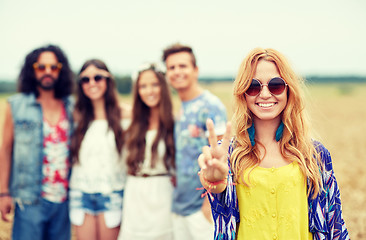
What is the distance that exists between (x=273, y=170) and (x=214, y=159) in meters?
0.47

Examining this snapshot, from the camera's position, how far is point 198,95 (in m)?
3.82

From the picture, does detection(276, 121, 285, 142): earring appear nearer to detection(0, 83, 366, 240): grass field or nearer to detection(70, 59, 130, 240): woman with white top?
detection(0, 83, 366, 240): grass field

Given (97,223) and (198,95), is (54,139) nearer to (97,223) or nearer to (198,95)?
(97,223)

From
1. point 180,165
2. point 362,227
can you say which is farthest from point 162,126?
point 362,227

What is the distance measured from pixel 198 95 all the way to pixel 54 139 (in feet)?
5.67

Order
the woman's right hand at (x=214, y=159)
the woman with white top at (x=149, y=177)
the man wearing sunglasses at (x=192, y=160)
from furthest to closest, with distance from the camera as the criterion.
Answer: the woman with white top at (x=149, y=177), the man wearing sunglasses at (x=192, y=160), the woman's right hand at (x=214, y=159)

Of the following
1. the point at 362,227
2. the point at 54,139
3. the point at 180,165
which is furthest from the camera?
the point at 362,227

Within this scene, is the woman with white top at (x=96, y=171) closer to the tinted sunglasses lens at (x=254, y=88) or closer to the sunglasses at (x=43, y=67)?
the sunglasses at (x=43, y=67)

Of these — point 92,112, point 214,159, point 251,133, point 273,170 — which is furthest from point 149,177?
point 214,159

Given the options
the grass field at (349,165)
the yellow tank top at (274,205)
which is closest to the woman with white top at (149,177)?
the grass field at (349,165)

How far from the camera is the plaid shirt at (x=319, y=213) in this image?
80.4 inches

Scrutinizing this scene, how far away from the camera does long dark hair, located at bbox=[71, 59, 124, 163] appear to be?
3887mm

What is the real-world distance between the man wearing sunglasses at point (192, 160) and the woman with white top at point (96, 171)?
72cm

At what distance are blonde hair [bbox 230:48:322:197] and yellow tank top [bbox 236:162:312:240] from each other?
0.07 metres
